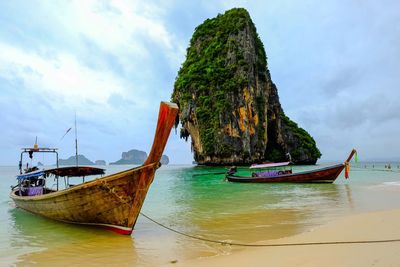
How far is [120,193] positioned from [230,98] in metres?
41.1

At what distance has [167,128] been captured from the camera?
643cm

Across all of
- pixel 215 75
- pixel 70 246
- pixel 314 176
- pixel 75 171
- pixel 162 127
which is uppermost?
pixel 215 75

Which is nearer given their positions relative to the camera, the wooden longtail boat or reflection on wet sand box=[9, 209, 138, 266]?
reflection on wet sand box=[9, 209, 138, 266]

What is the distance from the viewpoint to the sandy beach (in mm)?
4037

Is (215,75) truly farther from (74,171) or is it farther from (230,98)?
(74,171)

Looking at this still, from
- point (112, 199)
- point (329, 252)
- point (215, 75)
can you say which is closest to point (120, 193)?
point (112, 199)

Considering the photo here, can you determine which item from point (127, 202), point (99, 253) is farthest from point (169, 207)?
point (99, 253)

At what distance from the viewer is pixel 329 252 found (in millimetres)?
4598

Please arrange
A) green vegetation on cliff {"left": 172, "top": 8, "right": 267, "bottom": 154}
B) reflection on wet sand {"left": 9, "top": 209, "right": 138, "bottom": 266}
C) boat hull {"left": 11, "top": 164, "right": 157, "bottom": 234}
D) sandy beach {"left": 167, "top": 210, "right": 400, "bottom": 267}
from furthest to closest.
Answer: green vegetation on cliff {"left": 172, "top": 8, "right": 267, "bottom": 154}, boat hull {"left": 11, "top": 164, "right": 157, "bottom": 234}, reflection on wet sand {"left": 9, "top": 209, "right": 138, "bottom": 266}, sandy beach {"left": 167, "top": 210, "right": 400, "bottom": 267}

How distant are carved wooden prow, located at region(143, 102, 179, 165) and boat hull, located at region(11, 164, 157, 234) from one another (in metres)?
0.29

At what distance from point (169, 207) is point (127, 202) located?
569 cm

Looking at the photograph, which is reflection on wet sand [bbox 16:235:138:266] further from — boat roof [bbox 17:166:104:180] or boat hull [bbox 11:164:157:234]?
boat roof [bbox 17:166:104:180]

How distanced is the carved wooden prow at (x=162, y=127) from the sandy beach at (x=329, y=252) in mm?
2496

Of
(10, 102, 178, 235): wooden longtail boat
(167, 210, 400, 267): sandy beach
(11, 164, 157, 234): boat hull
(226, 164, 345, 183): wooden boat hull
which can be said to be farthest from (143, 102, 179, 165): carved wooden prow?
(226, 164, 345, 183): wooden boat hull
